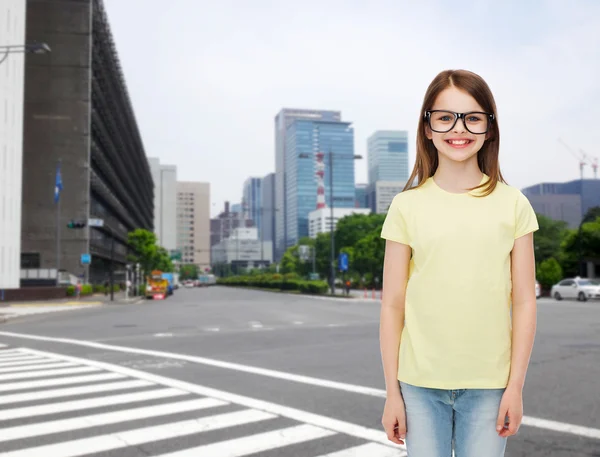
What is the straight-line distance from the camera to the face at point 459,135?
2.43 m

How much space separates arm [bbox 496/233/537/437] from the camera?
90.0 inches

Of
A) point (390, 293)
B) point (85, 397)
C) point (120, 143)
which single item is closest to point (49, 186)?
point (120, 143)

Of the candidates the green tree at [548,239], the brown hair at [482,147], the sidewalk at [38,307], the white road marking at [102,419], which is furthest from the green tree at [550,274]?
the brown hair at [482,147]

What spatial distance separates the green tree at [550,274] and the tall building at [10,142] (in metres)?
40.3

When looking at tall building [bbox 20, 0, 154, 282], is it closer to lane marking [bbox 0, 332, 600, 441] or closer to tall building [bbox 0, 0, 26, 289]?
tall building [bbox 0, 0, 26, 289]

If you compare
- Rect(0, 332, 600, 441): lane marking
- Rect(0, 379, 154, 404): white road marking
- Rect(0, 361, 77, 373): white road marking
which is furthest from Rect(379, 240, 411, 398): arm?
Rect(0, 361, 77, 373): white road marking

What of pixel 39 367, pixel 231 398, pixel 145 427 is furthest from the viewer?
pixel 39 367

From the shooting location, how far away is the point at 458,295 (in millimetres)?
2312

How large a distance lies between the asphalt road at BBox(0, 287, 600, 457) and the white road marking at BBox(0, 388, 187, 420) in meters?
0.01

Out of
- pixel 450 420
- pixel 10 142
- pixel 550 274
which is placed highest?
pixel 10 142

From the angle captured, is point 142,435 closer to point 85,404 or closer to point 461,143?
point 85,404

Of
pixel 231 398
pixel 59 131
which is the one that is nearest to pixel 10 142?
pixel 59 131

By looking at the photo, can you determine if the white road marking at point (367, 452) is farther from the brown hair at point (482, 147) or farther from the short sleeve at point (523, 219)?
the short sleeve at point (523, 219)

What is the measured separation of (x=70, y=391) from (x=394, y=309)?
24.2ft
